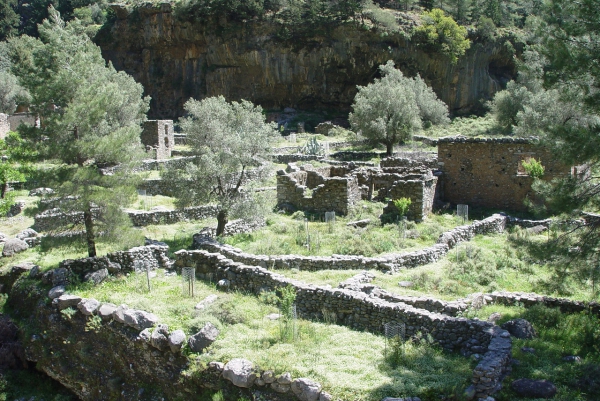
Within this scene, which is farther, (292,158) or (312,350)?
(292,158)

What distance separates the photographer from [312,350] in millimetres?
10000

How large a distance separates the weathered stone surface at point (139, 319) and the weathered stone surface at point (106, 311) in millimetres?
644

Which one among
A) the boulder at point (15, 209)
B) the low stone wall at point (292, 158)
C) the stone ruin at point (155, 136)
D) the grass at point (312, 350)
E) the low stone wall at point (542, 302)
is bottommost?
the grass at point (312, 350)

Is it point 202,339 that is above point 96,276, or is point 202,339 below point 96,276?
below

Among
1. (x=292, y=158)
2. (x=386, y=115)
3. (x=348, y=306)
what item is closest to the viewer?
(x=348, y=306)

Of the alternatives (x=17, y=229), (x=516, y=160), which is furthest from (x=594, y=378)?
(x=17, y=229)

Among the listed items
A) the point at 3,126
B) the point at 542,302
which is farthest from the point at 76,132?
the point at 3,126

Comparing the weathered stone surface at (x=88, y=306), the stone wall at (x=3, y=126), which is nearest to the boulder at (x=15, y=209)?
the weathered stone surface at (x=88, y=306)

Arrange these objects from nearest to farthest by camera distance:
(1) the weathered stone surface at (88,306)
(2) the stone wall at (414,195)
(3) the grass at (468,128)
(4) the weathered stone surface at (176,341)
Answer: (4) the weathered stone surface at (176,341) < (1) the weathered stone surface at (88,306) < (2) the stone wall at (414,195) < (3) the grass at (468,128)

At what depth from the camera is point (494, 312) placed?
1166 centimetres

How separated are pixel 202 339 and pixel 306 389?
2.61 meters

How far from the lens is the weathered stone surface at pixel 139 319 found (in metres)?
11.6

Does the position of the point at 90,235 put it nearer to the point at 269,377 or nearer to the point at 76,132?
the point at 76,132

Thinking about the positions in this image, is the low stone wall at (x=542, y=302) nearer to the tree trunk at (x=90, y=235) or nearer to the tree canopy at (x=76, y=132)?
the tree canopy at (x=76, y=132)
